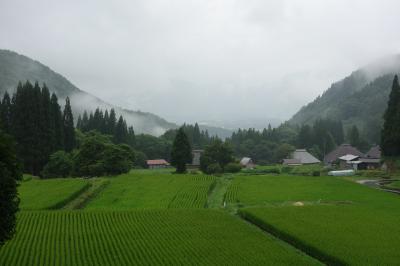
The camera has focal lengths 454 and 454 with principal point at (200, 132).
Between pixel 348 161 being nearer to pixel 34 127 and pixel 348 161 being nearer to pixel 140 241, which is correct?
pixel 34 127

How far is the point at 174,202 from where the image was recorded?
41.8 m

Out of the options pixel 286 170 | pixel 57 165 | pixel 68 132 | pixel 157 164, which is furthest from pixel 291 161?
pixel 57 165

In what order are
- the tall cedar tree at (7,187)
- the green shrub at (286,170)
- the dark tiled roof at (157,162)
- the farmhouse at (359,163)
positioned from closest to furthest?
the tall cedar tree at (7,187) < the green shrub at (286,170) < the farmhouse at (359,163) < the dark tiled roof at (157,162)

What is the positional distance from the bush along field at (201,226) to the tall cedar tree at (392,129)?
18.8 meters

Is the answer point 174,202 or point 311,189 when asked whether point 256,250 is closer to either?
point 174,202

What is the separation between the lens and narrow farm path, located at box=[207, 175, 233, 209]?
4191cm

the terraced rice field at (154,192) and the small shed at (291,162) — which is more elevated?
the small shed at (291,162)

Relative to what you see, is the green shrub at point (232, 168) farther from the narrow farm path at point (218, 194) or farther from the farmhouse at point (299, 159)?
the farmhouse at point (299, 159)

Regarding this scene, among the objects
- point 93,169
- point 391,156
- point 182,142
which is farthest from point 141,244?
point 391,156

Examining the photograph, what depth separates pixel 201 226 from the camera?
30.1 m

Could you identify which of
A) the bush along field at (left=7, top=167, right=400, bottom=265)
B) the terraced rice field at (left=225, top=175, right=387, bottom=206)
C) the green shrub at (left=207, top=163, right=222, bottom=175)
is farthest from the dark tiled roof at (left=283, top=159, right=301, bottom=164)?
the bush along field at (left=7, top=167, right=400, bottom=265)

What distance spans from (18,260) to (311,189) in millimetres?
35006

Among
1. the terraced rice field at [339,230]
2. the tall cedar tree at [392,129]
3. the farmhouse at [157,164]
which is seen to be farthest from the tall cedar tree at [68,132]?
the tall cedar tree at [392,129]

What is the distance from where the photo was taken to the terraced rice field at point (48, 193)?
128 ft
